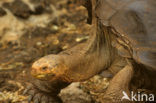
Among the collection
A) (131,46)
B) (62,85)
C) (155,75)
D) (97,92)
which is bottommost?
(97,92)

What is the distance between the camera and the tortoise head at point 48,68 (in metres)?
2.45

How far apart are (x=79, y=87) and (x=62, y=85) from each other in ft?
1.45

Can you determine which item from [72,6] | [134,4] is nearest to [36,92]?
[134,4]

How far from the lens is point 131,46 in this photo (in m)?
2.20

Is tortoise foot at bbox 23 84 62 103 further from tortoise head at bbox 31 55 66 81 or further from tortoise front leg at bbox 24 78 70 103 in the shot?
tortoise head at bbox 31 55 66 81

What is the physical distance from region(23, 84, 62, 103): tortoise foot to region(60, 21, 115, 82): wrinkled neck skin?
32 centimetres

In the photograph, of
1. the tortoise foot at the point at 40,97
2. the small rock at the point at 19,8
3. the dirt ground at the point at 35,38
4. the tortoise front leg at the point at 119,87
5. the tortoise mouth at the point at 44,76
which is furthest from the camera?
the small rock at the point at 19,8

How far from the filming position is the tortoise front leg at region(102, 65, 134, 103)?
93.5 inches

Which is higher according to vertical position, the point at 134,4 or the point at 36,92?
the point at 134,4

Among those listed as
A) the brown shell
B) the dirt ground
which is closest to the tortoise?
the brown shell

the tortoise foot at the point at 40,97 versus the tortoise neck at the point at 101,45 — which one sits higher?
the tortoise neck at the point at 101,45

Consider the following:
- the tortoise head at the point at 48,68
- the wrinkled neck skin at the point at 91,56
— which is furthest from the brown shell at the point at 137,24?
the tortoise head at the point at 48,68

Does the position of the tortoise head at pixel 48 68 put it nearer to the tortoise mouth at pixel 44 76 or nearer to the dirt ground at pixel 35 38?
the tortoise mouth at pixel 44 76

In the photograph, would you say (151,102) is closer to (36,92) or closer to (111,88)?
(111,88)
